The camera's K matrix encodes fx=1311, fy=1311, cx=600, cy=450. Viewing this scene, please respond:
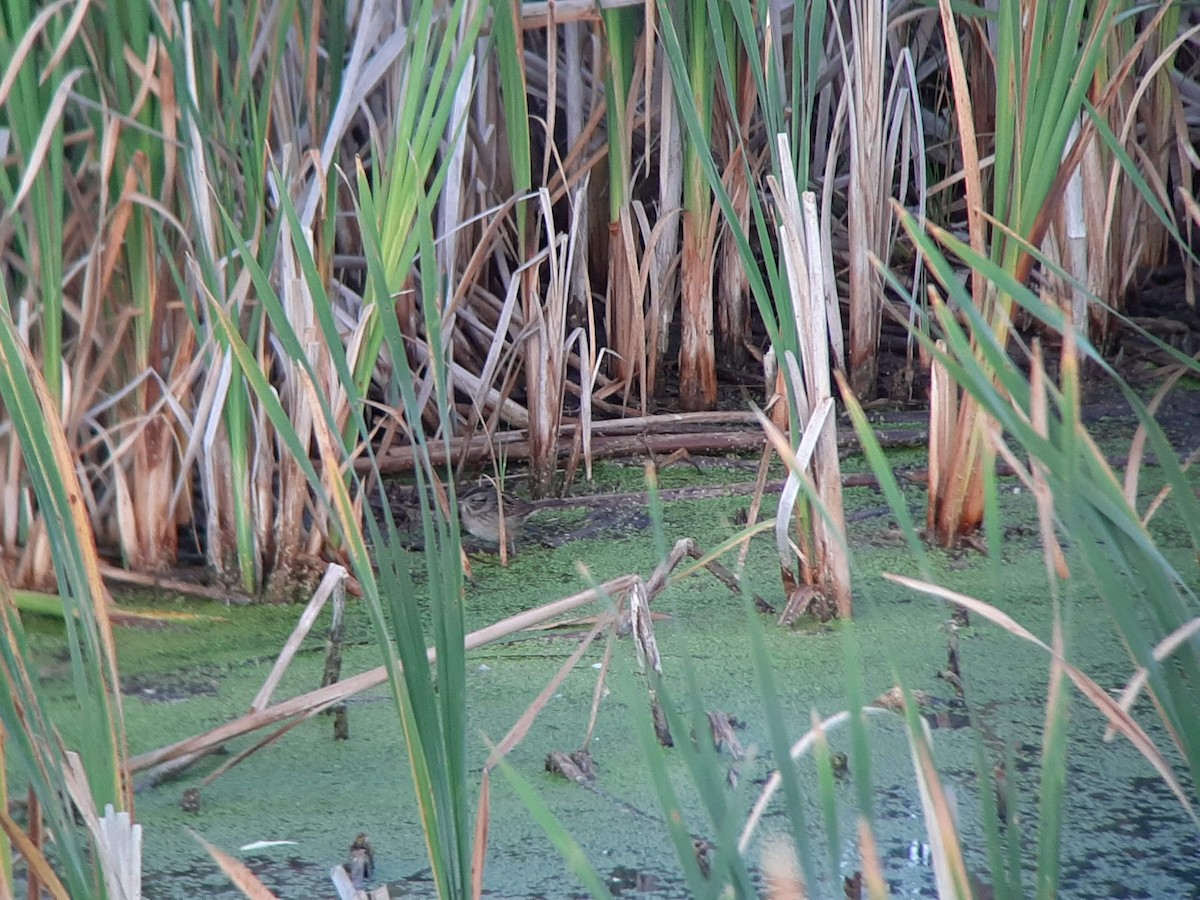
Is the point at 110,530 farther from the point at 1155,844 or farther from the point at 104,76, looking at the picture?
the point at 1155,844

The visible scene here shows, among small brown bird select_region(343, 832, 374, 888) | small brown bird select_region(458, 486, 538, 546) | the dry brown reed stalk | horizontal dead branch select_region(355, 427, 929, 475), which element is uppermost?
the dry brown reed stalk

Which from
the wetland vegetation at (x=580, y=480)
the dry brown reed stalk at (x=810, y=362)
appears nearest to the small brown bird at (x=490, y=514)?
the wetland vegetation at (x=580, y=480)

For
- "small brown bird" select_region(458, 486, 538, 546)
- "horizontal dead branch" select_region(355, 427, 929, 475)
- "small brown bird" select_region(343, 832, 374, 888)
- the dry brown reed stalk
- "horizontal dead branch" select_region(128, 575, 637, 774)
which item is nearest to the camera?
"small brown bird" select_region(343, 832, 374, 888)

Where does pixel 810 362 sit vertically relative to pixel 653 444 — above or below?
above

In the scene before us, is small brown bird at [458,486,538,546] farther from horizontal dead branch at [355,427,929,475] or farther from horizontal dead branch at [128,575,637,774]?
horizontal dead branch at [128,575,637,774]

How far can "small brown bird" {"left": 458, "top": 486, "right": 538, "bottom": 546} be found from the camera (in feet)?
5.08

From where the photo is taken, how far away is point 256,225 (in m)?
1.27

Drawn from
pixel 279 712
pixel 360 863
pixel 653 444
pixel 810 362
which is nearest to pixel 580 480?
pixel 653 444

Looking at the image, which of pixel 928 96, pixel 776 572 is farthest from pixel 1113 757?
pixel 928 96

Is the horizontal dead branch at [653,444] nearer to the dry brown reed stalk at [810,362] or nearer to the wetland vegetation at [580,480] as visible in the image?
the wetland vegetation at [580,480]

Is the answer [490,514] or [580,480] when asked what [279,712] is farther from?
[580,480]

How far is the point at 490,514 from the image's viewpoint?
5.17 feet

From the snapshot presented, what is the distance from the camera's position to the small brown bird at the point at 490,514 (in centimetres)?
155

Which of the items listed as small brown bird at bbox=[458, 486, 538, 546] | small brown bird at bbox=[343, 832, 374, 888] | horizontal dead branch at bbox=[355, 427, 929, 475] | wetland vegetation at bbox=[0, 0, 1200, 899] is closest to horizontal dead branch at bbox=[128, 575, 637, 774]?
wetland vegetation at bbox=[0, 0, 1200, 899]
